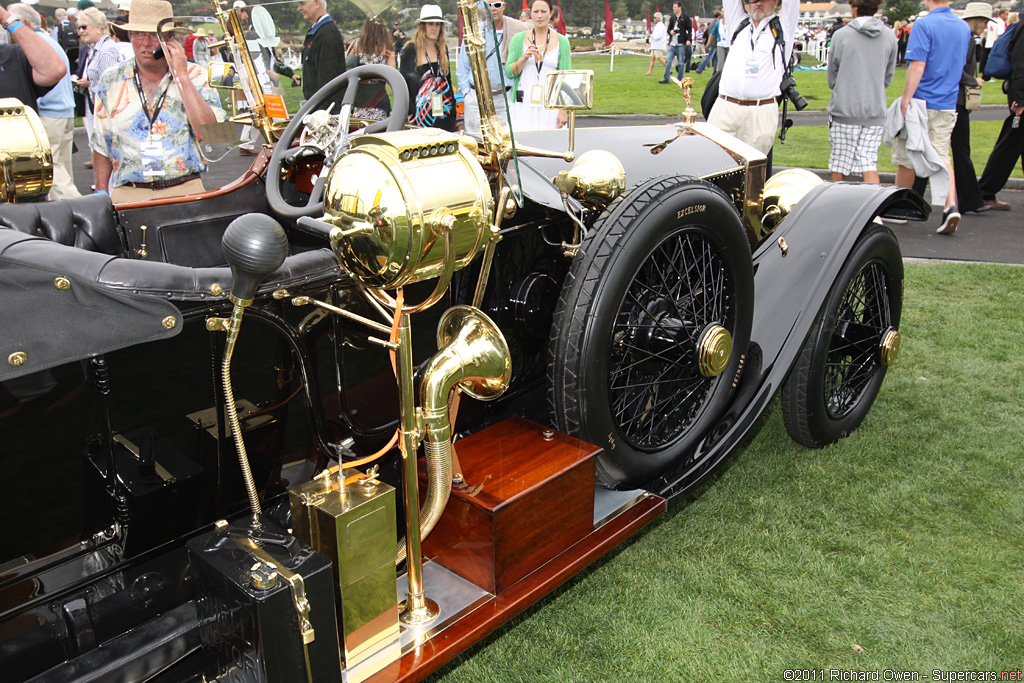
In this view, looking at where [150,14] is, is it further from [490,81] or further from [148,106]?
[490,81]

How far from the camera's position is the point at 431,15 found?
2037 millimetres

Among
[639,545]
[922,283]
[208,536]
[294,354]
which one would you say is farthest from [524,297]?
[922,283]

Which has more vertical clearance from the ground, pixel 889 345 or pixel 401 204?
pixel 401 204

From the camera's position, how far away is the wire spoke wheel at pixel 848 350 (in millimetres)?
2801

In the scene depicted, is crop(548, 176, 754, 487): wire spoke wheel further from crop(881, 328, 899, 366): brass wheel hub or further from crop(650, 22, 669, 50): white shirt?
crop(650, 22, 669, 50): white shirt

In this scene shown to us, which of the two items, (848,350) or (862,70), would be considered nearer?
(848,350)

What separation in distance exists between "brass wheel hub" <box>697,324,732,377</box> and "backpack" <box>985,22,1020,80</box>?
6.49 metres

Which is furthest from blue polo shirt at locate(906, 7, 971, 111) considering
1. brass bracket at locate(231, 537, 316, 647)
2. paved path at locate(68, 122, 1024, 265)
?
brass bracket at locate(231, 537, 316, 647)

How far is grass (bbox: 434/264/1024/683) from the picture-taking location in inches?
83.6

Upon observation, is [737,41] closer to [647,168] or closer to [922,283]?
[922,283]

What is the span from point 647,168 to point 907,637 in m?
1.77

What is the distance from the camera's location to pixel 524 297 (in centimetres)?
227

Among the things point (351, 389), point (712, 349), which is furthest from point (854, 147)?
point (351, 389)

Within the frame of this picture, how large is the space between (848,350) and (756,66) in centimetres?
327
